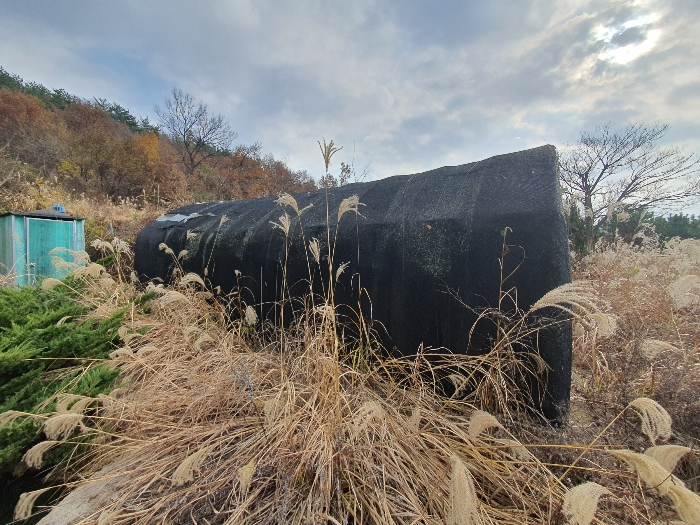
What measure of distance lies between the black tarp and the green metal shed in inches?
178

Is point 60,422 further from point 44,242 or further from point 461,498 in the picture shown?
point 44,242

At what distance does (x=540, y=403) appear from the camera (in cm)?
146

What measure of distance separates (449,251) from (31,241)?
6.16 meters

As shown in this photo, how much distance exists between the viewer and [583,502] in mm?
606

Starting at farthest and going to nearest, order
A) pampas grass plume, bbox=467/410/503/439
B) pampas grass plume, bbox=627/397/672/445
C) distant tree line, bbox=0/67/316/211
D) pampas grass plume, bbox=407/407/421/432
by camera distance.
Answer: distant tree line, bbox=0/67/316/211, pampas grass plume, bbox=407/407/421/432, pampas grass plume, bbox=467/410/503/439, pampas grass plume, bbox=627/397/672/445

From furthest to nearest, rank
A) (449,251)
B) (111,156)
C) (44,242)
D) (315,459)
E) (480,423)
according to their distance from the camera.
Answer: (111,156)
(44,242)
(449,251)
(315,459)
(480,423)

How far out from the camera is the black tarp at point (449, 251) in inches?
58.1

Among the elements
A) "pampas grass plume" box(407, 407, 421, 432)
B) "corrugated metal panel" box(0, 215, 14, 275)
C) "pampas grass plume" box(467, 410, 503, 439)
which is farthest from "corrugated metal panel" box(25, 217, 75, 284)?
"pampas grass plume" box(467, 410, 503, 439)

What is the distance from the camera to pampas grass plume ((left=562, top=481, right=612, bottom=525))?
1.94ft

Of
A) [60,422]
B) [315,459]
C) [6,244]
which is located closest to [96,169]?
[6,244]

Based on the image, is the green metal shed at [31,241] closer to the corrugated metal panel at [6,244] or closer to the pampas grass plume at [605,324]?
the corrugated metal panel at [6,244]

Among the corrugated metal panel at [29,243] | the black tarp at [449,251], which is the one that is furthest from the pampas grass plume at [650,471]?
the corrugated metal panel at [29,243]

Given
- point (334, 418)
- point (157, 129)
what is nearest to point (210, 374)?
point (334, 418)

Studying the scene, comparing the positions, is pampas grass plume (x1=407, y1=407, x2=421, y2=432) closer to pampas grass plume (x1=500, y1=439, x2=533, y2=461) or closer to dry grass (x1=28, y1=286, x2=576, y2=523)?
dry grass (x1=28, y1=286, x2=576, y2=523)
